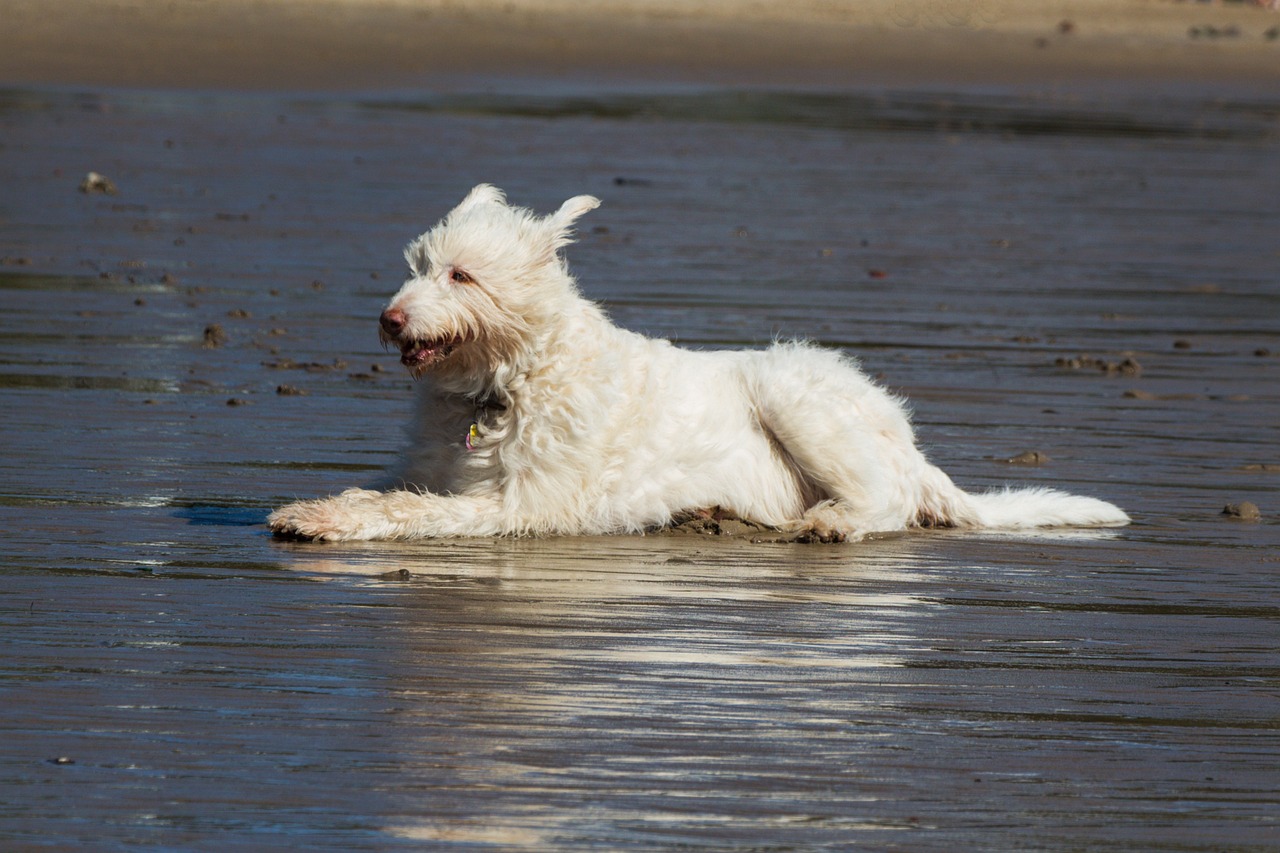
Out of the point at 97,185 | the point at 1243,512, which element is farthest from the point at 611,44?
the point at 1243,512

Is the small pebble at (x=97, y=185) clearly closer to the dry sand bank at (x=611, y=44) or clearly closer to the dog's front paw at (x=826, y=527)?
the dry sand bank at (x=611, y=44)

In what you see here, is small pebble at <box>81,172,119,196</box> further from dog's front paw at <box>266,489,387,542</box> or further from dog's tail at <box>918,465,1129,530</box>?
dog's tail at <box>918,465,1129,530</box>

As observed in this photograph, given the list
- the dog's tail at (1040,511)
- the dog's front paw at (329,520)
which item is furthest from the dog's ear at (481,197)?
the dog's tail at (1040,511)

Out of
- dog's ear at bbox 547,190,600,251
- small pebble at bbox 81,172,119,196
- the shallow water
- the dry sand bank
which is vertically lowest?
the shallow water

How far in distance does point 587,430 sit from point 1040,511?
83.6 inches

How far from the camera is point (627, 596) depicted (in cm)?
679

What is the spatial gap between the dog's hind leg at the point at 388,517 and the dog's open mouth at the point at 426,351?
53 cm

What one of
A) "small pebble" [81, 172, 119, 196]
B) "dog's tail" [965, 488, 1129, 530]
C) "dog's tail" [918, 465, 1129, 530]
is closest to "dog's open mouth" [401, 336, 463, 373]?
"dog's tail" [918, 465, 1129, 530]

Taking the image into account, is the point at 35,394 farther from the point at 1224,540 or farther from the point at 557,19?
the point at 557,19

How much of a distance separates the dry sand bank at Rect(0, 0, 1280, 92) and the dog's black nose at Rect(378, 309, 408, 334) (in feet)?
71.4

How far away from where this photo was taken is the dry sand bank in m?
30.5

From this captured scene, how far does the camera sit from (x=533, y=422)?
782 cm

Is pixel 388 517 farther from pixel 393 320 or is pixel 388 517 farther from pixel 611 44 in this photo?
pixel 611 44

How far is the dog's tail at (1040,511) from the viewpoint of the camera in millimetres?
8414
